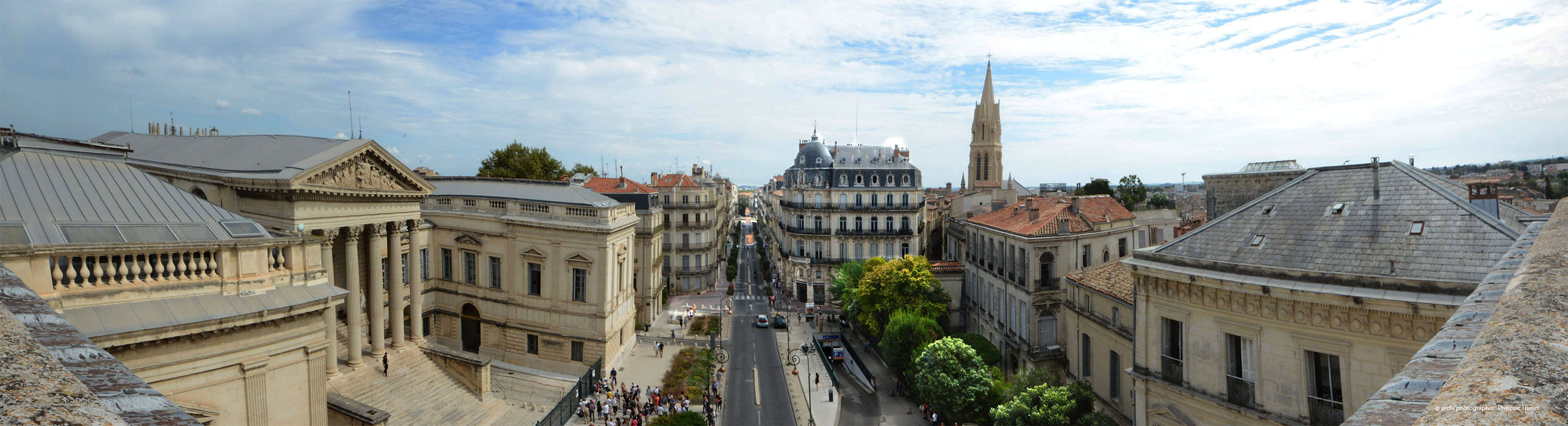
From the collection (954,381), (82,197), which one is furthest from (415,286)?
(954,381)

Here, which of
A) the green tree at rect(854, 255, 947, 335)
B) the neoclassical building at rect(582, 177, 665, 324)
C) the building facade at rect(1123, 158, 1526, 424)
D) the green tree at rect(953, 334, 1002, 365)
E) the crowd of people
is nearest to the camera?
the building facade at rect(1123, 158, 1526, 424)

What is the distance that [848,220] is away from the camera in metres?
53.2

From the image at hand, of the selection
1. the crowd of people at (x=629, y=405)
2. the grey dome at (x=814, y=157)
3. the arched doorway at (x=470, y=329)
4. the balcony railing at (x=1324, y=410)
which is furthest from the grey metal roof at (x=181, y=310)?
the grey dome at (x=814, y=157)

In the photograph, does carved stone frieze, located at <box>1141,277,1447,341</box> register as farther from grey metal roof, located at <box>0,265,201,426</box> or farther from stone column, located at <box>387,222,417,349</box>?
stone column, located at <box>387,222,417,349</box>

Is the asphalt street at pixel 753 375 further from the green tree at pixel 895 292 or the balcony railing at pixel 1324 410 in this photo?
the balcony railing at pixel 1324 410

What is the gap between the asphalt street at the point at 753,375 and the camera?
92.2 feet

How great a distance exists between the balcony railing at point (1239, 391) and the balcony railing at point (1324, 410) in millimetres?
985

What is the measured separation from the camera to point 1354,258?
42.2 feet

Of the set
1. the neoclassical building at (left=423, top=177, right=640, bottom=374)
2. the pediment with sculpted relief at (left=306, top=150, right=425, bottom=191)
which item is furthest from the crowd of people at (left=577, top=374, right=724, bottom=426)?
the pediment with sculpted relief at (left=306, top=150, right=425, bottom=191)

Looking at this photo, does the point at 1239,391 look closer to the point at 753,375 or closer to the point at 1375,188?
the point at 1375,188

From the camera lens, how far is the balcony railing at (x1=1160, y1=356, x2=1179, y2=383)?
15.7 meters

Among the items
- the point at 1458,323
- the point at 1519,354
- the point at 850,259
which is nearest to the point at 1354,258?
the point at 1458,323

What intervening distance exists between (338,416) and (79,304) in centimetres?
1064

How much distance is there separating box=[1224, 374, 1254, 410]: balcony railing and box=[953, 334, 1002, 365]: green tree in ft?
47.3
